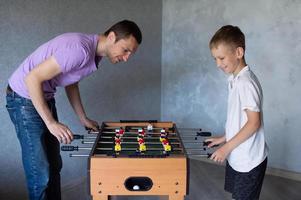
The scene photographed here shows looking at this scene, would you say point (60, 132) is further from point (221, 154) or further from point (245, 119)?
point (245, 119)

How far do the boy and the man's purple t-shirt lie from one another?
2.13 feet

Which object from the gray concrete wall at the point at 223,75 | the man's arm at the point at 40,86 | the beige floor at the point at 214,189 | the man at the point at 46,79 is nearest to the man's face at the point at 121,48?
the man at the point at 46,79

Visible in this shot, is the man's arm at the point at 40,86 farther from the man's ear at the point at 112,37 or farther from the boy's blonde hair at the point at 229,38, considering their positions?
the boy's blonde hair at the point at 229,38

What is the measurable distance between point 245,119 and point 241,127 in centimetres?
5

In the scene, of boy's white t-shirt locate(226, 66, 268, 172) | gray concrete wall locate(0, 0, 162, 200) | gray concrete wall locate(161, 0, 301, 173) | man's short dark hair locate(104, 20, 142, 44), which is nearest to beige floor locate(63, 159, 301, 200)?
gray concrete wall locate(0, 0, 162, 200)

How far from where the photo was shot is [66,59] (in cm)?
160

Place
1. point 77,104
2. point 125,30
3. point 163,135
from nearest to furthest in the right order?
point 125,30 → point 163,135 → point 77,104

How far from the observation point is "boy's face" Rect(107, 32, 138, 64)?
1727 mm

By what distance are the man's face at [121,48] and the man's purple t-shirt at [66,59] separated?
9cm

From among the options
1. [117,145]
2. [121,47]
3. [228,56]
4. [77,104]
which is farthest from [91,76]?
[228,56]

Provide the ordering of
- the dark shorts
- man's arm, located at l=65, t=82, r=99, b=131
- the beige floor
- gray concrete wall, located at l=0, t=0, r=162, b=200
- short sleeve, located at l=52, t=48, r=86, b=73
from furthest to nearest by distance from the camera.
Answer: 1. the beige floor
2. gray concrete wall, located at l=0, t=0, r=162, b=200
3. man's arm, located at l=65, t=82, r=99, b=131
4. the dark shorts
5. short sleeve, located at l=52, t=48, r=86, b=73

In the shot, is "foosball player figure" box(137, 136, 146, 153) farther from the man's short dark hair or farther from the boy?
the man's short dark hair

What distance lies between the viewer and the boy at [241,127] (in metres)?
1.65

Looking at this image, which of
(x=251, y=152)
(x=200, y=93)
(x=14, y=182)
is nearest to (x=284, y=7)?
(x=200, y=93)
